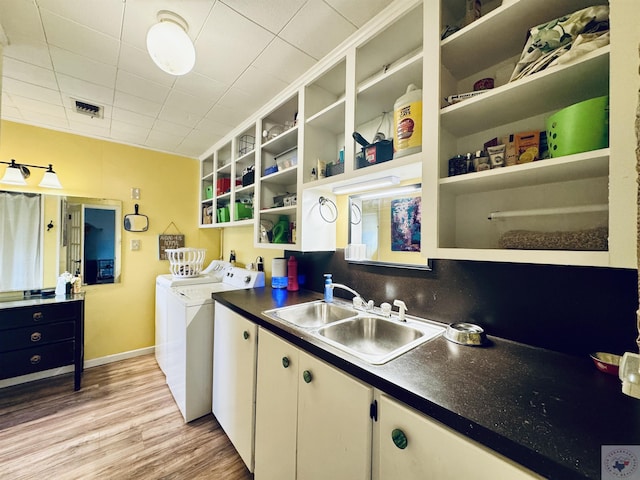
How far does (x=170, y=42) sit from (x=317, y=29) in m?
0.72

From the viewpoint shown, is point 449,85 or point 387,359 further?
point 449,85

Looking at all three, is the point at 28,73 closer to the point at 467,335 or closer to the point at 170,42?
the point at 170,42

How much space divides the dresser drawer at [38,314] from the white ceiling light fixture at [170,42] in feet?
7.56

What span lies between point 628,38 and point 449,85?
0.54m

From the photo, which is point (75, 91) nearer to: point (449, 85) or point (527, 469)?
point (449, 85)

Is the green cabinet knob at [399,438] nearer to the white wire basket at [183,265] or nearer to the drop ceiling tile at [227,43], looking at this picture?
the drop ceiling tile at [227,43]

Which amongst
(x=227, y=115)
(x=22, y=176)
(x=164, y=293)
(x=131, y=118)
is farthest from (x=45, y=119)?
(x=164, y=293)

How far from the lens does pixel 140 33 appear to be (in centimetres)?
131

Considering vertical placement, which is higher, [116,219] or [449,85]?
[449,85]

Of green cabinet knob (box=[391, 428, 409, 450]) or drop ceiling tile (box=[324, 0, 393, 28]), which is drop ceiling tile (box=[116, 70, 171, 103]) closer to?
drop ceiling tile (box=[324, 0, 393, 28])

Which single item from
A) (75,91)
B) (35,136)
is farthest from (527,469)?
(35,136)

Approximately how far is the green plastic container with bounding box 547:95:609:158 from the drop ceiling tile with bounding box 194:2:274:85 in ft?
4.44

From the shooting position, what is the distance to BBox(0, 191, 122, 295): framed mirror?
2.30 m

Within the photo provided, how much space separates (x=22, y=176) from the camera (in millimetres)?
2262
